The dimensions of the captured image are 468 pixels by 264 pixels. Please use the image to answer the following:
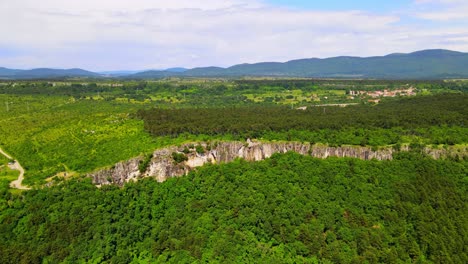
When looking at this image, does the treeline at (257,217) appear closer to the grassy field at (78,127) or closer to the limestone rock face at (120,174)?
the limestone rock face at (120,174)

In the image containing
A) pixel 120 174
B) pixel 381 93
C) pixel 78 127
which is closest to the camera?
pixel 120 174

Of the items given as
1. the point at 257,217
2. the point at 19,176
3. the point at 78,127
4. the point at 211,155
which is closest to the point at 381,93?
the point at 211,155

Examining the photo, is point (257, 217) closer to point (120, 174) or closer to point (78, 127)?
point (120, 174)

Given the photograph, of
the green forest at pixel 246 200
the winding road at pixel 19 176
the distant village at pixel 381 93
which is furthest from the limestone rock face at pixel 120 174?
the distant village at pixel 381 93

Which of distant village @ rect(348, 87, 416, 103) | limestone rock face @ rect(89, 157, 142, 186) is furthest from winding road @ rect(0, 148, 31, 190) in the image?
distant village @ rect(348, 87, 416, 103)

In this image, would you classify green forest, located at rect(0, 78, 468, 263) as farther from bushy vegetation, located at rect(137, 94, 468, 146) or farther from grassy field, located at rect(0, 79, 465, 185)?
grassy field, located at rect(0, 79, 465, 185)

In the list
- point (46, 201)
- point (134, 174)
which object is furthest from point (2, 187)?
point (134, 174)
